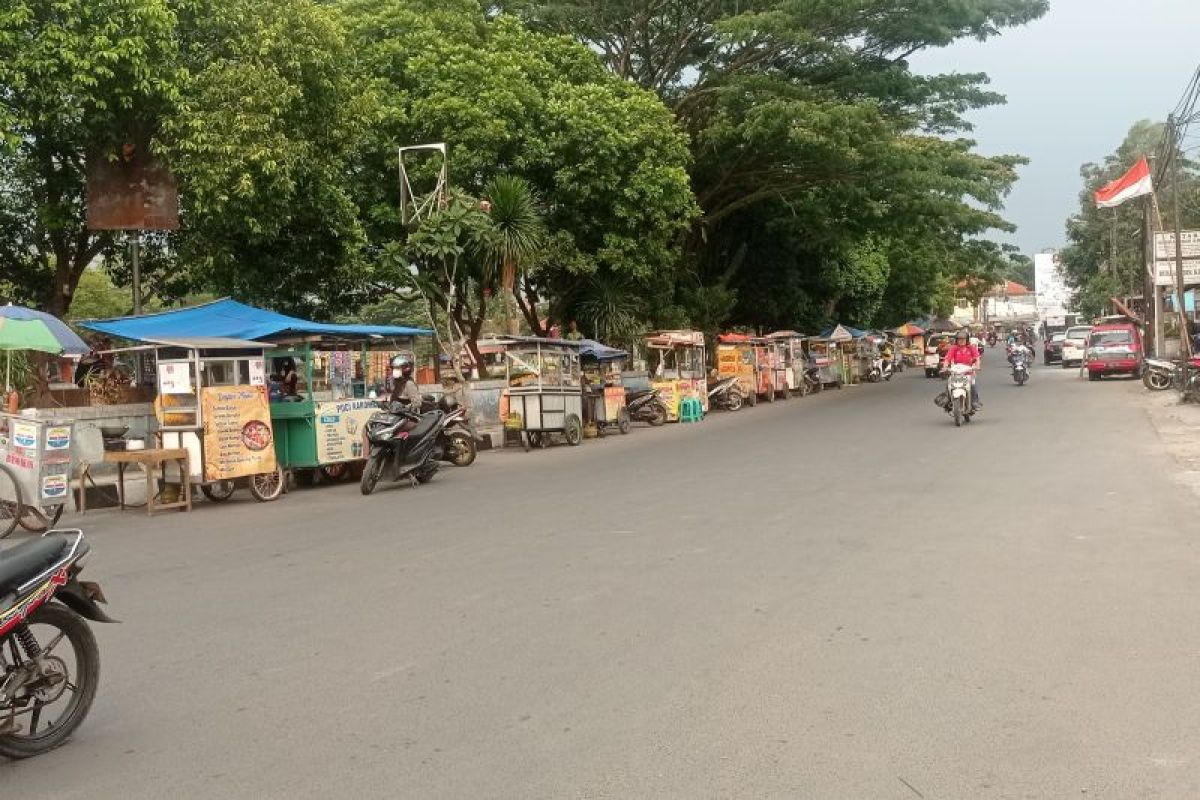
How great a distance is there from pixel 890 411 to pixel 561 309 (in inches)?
379

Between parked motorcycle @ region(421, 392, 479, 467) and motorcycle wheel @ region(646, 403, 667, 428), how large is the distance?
8.95 metres

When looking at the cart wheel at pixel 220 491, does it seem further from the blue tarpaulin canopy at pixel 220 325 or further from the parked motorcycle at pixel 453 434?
the parked motorcycle at pixel 453 434

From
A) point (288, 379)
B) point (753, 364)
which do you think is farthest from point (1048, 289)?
point (288, 379)

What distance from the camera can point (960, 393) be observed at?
18750 mm

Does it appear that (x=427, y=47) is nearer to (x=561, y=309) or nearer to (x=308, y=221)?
(x=308, y=221)

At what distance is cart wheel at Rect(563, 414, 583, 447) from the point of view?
65.4 feet

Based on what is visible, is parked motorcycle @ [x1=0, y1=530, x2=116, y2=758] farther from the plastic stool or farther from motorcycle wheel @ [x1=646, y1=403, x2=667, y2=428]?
the plastic stool

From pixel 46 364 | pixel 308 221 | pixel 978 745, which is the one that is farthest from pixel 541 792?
pixel 308 221

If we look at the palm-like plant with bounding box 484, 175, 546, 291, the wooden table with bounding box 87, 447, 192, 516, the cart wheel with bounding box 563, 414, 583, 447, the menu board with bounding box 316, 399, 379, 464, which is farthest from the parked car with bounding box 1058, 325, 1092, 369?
the wooden table with bounding box 87, 447, 192, 516

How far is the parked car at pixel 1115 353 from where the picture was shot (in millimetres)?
32750

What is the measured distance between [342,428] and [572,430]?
6352mm

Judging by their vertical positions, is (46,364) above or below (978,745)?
above

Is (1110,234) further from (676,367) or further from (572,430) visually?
(572,430)

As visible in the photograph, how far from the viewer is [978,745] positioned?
13.2 ft
